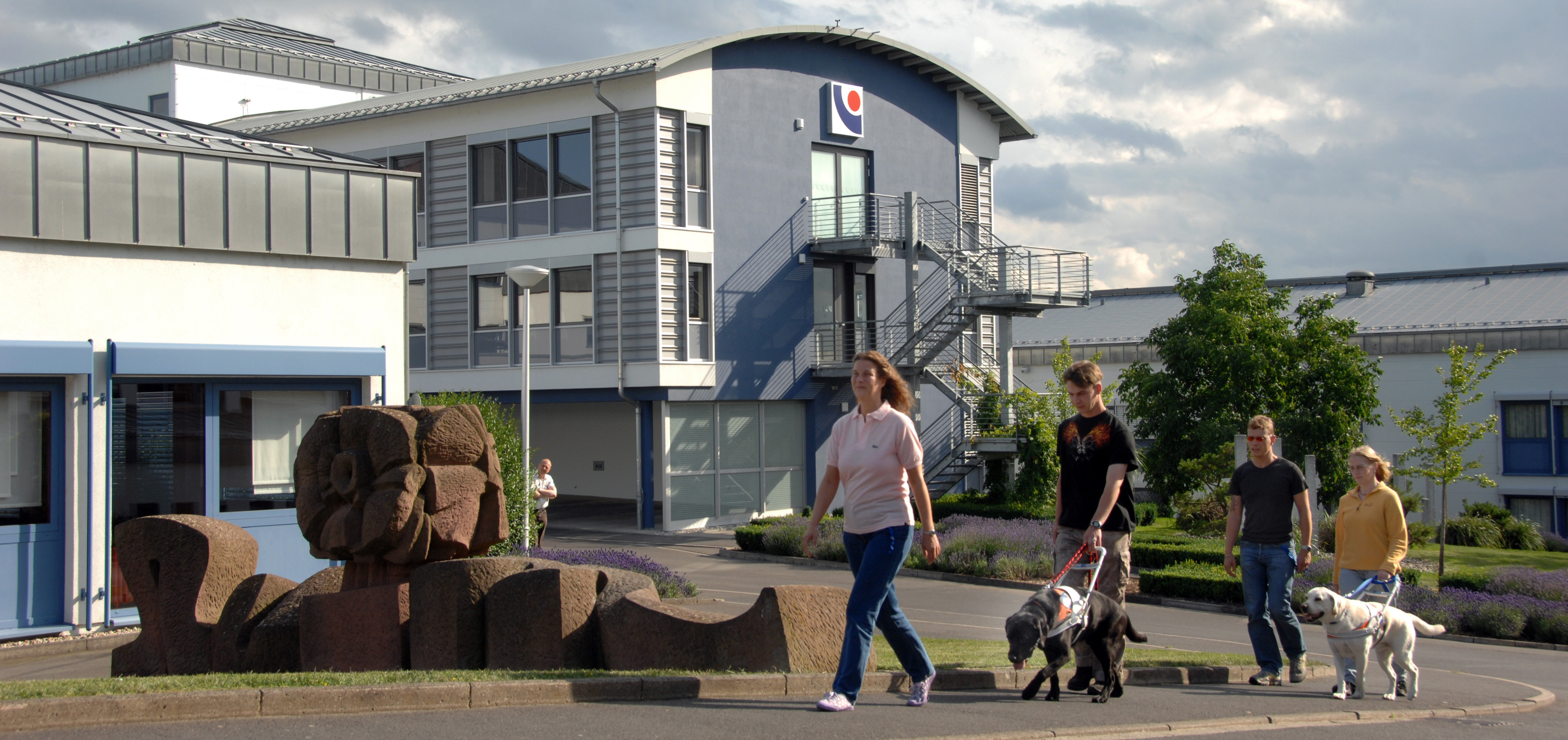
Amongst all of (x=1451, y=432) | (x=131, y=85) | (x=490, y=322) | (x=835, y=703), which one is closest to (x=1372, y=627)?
(x=835, y=703)

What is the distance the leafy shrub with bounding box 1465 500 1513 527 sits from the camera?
28594 millimetres

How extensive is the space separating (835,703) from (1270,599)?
3236 mm

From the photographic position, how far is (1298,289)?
47375mm

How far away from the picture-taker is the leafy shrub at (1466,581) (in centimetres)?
1644

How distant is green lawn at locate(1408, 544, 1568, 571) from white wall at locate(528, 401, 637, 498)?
54.2ft

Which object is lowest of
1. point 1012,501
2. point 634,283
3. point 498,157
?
point 1012,501

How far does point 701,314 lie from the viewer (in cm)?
2609

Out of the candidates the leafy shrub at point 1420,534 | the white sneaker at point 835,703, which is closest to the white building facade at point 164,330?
the white sneaker at point 835,703

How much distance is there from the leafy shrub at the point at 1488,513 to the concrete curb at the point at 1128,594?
568 inches

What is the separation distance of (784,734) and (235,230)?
349 inches

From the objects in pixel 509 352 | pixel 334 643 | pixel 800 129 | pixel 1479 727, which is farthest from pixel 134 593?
pixel 800 129

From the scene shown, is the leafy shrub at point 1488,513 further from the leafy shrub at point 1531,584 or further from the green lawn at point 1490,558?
the leafy shrub at point 1531,584

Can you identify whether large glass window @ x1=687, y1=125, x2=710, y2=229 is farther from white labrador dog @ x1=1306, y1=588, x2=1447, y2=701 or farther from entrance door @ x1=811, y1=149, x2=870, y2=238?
white labrador dog @ x1=1306, y1=588, x2=1447, y2=701

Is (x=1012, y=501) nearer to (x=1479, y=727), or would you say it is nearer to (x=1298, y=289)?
(x=1479, y=727)
